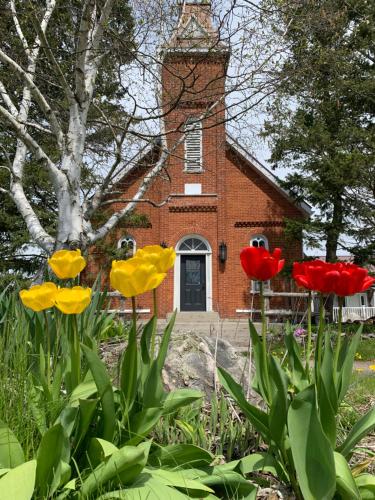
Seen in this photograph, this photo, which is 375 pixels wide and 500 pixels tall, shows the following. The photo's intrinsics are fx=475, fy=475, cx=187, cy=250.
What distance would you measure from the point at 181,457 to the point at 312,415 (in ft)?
1.94

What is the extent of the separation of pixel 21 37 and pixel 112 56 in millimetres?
1330

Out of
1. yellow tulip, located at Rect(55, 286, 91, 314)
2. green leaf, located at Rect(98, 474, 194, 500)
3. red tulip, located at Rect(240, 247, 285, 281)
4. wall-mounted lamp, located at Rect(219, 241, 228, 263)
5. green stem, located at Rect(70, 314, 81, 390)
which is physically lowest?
green leaf, located at Rect(98, 474, 194, 500)

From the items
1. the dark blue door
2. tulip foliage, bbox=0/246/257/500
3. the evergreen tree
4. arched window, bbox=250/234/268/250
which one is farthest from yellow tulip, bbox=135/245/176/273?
arched window, bbox=250/234/268/250

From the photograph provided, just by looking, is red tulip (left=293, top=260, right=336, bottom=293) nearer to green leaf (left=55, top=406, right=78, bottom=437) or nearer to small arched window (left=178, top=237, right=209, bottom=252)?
green leaf (left=55, top=406, right=78, bottom=437)

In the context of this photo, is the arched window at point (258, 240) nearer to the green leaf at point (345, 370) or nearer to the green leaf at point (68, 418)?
the green leaf at point (345, 370)

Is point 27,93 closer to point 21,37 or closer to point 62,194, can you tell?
point 21,37

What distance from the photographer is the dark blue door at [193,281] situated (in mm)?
18219

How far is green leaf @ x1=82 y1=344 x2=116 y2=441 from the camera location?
1742 millimetres

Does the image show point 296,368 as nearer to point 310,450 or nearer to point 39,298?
point 310,450

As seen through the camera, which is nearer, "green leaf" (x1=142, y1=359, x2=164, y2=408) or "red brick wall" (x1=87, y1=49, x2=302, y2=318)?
"green leaf" (x1=142, y1=359, x2=164, y2=408)

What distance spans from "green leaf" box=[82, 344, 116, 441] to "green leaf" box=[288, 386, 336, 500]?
2.22ft

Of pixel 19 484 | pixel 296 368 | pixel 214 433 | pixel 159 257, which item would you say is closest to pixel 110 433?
pixel 19 484

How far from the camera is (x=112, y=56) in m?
6.97

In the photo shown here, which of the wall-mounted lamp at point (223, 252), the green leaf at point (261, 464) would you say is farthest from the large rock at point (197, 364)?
the wall-mounted lamp at point (223, 252)
